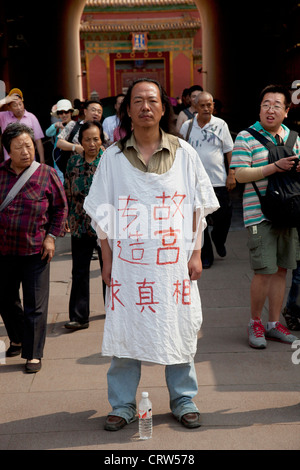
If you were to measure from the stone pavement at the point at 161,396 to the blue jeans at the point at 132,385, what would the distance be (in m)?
0.09

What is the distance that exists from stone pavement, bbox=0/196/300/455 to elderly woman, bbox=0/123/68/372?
0.91 ft

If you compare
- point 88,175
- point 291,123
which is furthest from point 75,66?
point 88,175

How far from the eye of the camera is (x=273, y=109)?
4.43 m

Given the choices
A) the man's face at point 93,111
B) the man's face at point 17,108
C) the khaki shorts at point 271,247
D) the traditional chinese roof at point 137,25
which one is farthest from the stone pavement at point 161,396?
A: the traditional chinese roof at point 137,25

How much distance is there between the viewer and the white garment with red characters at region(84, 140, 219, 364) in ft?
10.8

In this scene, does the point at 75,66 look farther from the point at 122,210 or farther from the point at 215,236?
the point at 122,210

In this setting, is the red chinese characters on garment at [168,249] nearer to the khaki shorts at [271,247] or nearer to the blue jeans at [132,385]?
the blue jeans at [132,385]

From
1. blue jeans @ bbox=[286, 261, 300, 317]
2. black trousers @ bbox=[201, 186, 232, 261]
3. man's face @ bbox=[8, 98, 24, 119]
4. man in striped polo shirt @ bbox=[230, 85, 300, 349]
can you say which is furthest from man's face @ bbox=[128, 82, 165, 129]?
man's face @ bbox=[8, 98, 24, 119]

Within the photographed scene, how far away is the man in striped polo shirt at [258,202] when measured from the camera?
4.44 metres

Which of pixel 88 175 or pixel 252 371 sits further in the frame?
pixel 88 175

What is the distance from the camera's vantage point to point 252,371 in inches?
164

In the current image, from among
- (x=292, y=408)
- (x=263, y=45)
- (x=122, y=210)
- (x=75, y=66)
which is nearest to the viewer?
(x=122, y=210)

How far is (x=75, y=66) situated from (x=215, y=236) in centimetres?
1201

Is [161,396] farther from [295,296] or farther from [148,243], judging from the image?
[295,296]
